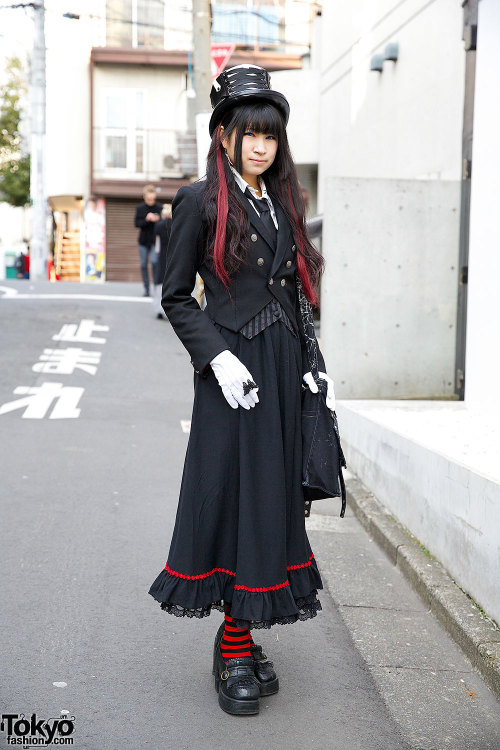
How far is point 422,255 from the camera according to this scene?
778cm

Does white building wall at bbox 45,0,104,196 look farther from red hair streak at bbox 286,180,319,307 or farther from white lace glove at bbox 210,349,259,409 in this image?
white lace glove at bbox 210,349,259,409

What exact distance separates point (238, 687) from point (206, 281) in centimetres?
140

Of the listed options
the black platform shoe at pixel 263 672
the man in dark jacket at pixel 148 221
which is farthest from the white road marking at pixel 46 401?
the man in dark jacket at pixel 148 221

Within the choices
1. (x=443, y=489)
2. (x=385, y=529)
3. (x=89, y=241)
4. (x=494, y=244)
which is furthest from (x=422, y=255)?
(x=89, y=241)

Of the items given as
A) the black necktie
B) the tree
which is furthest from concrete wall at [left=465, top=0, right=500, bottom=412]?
the tree

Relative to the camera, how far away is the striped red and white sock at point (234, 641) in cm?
314

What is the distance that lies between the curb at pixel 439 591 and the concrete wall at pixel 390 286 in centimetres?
221

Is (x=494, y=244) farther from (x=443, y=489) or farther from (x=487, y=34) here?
(x=443, y=489)

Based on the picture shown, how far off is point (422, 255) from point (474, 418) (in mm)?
2363

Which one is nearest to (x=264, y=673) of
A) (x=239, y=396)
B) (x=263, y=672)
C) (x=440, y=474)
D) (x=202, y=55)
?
(x=263, y=672)

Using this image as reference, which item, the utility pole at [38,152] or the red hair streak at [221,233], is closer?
the red hair streak at [221,233]

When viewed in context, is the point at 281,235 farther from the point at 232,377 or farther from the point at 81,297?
the point at 81,297

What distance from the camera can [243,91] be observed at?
3004 mm

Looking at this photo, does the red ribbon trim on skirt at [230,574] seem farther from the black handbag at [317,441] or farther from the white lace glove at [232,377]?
the white lace glove at [232,377]
